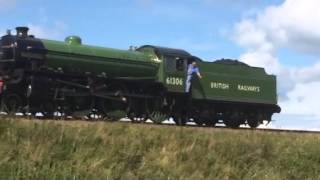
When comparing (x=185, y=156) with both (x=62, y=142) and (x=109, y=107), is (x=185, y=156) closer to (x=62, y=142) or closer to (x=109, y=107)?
(x=62, y=142)

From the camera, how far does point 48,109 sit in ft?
64.3

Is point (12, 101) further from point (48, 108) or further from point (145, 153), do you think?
point (145, 153)

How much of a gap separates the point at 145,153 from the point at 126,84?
8445mm

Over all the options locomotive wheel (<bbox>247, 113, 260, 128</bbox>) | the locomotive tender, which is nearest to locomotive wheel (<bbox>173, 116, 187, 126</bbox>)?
the locomotive tender

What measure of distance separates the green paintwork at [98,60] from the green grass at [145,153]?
613cm

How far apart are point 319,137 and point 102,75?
756 centimetres

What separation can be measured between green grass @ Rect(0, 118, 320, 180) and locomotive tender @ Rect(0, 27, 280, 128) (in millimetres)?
5063

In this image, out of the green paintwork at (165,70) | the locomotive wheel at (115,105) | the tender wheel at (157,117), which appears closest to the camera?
the locomotive wheel at (115,105)

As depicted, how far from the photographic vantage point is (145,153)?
45.1 feet

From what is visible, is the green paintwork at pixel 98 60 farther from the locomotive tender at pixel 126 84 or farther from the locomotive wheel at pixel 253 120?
the locomotive wheel at pixel 253 120

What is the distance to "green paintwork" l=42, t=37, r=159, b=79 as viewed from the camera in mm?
20641

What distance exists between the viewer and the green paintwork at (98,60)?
20641mm

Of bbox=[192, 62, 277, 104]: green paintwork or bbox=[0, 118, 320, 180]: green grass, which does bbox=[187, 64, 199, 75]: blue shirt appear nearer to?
bbox=[192, 62, 277, 104]: green paintwork

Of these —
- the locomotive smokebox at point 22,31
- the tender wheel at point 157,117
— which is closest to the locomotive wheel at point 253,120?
the tender wheel at point 157,117
